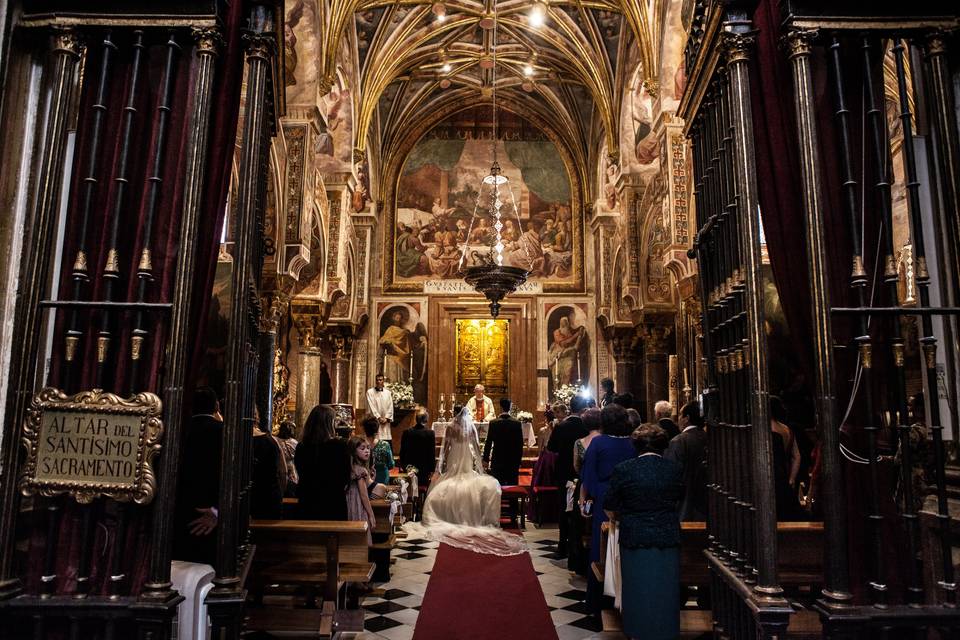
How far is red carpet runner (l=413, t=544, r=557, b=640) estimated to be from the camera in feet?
15.0

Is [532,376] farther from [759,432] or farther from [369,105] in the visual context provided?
[759,432]

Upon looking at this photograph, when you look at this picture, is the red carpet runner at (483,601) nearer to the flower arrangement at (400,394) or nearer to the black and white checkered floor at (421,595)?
the black and white checkered floor at (421,595)

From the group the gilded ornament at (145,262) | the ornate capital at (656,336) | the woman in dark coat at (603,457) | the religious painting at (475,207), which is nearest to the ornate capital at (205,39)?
the gilded ornament at (145,262)

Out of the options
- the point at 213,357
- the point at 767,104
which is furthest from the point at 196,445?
the point at 213,357

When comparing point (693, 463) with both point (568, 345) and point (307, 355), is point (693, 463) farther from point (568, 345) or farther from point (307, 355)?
point (568, 345)

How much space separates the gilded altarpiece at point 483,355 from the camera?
59.9 feet

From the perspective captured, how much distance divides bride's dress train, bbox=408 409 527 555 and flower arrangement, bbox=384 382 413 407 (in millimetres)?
8086

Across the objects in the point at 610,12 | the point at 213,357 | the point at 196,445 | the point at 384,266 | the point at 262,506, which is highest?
the point at 610,12

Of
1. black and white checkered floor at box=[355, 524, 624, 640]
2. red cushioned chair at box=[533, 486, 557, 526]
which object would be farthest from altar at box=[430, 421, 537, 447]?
black and white checkered floor at box=[355, 524, 624, 640]

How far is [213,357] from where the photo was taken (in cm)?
844

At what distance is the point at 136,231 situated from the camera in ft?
9.39

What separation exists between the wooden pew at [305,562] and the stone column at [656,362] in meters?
10.4

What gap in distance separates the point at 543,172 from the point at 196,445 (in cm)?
1713

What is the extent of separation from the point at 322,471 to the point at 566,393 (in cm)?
1252
